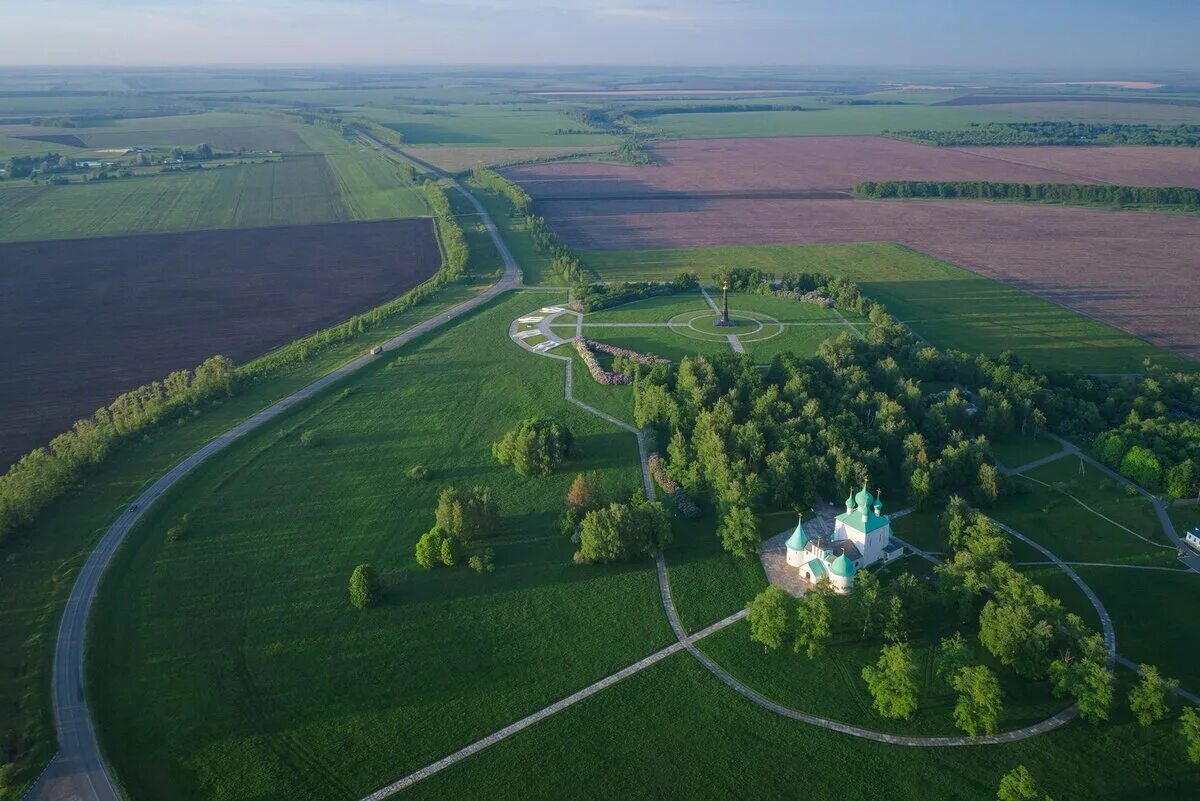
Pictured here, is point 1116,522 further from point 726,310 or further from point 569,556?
point 726,310

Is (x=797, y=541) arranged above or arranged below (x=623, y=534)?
above

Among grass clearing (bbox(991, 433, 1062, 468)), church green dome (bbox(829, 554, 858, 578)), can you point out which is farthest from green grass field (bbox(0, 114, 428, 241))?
church green dome (bbox(829, 554, 858, 578))

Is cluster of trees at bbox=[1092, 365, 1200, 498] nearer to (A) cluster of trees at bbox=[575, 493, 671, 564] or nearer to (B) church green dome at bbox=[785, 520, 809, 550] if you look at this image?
(B) church green dome at bbox=[785, 520, 809, 550]

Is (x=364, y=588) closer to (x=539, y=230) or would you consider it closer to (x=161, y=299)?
(x=161, y=299)

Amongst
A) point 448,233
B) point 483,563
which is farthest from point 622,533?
point 448,233

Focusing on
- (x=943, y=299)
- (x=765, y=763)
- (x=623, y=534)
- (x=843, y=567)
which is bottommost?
(x=765, y=763)

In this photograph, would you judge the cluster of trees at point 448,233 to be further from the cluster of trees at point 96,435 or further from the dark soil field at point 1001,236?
the cluster of trees at point 96,435

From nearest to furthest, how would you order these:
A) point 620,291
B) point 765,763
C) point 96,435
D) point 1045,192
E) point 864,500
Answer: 1. point 765,763
2. point 864,500
3. point 96,435
4. point 620,291
5. point 1045,192
